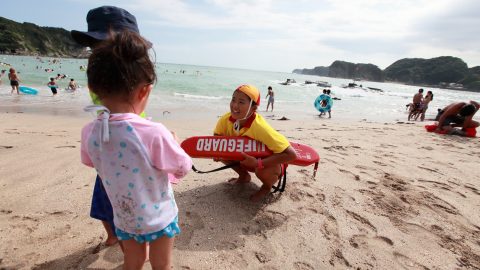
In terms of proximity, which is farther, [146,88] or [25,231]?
[25,231]

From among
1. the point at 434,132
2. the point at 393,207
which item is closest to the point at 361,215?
the point at 393,207

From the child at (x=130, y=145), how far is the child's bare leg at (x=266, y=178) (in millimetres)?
1513

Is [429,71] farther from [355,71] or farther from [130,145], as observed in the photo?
[130,145]

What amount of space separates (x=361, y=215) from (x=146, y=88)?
2.63m

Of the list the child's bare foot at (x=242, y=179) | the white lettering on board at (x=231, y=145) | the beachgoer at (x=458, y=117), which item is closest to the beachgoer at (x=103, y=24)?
the white lettering on board at (x=231, y=145)

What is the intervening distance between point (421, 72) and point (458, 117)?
5097 inches

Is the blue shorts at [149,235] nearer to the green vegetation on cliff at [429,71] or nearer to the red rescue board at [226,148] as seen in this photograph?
the red rescue board at [226,148]

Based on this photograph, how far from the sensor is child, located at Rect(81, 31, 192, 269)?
1173 millimetres

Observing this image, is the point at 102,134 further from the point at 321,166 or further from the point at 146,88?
the point at 321,166

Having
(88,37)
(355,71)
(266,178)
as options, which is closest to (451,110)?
(266,178)

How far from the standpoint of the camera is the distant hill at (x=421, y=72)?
10041cm

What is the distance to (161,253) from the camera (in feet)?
5.07

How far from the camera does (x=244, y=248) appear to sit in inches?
92.4

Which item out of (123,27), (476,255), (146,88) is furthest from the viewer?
(476,255)
